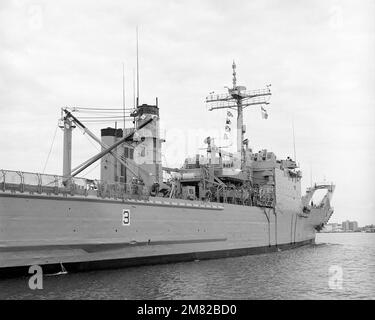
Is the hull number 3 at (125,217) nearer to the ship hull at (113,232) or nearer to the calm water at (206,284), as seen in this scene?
the ship hull at (113,232)

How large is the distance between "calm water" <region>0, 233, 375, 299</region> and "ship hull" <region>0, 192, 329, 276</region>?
851mm

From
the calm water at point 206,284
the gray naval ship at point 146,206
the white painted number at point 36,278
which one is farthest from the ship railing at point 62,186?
the calm water at point 206,284

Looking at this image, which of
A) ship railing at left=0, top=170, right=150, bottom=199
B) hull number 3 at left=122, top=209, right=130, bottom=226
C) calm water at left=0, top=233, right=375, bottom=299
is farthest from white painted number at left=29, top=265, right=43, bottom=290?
hull number 3 at left=122, top=209, right=130, bottom=226

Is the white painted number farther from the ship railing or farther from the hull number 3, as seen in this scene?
the hull number 3

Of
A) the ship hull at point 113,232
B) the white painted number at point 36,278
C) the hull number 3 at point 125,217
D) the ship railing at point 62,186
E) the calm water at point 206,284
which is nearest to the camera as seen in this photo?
the calm water at point 206,284

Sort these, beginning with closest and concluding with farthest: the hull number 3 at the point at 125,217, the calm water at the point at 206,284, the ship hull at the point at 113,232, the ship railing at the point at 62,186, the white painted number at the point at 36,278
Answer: the calm water at the point at 206,284 < the white painted number at the point at 36,278 < the ship hull at the point at 113,232 < the ship railing at the point at 62,186 < the hull number 3 at the point at 125,217

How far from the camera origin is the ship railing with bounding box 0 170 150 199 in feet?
54.5

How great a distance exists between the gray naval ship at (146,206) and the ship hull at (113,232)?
40 mm

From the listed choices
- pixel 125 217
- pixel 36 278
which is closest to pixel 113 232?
pixel 125 217

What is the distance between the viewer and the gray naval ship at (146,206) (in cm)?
1688

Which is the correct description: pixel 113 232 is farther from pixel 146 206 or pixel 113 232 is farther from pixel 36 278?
pixel 36 278

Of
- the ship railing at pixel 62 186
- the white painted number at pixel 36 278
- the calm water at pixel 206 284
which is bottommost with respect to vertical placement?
the calm water at pixel 206 284
